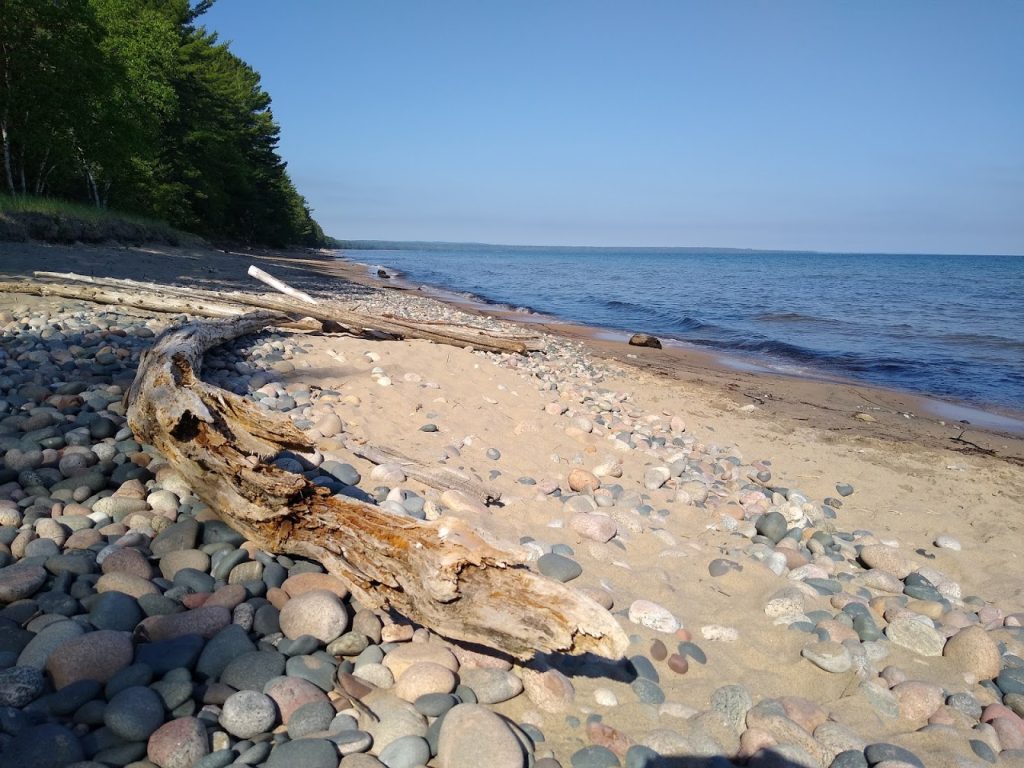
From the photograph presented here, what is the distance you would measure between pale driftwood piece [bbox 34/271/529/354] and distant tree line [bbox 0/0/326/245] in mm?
14853

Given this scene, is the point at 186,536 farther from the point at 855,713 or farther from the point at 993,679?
the point at 993,679

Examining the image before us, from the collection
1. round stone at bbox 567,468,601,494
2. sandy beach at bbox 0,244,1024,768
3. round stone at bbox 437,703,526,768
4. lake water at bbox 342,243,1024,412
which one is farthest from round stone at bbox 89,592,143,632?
lake water at bbox 342,243,1024,412

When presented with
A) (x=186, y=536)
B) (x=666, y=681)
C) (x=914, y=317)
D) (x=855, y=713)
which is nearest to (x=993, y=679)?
(x=855, y=713)

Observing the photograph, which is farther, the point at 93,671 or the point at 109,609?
the point at 109,609

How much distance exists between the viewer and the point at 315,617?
2.26 metres

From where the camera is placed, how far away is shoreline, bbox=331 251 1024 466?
7461 mm

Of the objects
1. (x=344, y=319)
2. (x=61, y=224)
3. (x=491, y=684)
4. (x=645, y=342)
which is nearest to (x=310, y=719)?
(x=491, y=684)

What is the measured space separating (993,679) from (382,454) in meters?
3.49

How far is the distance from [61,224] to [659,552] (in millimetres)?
19098

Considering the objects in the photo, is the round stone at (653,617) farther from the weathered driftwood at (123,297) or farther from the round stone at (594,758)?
the weathered driftwood at (123,297)

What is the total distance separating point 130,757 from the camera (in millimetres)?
1632

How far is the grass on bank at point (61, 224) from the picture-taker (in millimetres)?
14102

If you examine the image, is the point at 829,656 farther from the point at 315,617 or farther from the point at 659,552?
the point at 315,617

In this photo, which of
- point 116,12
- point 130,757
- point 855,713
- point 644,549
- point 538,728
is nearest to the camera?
point 130,757
